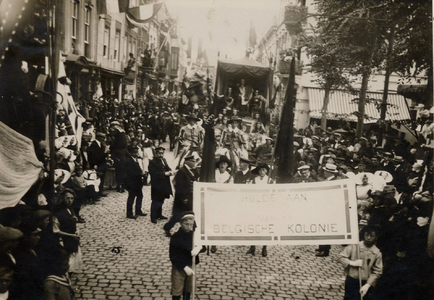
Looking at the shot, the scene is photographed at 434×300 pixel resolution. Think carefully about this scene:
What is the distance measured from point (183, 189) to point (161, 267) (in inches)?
41.1

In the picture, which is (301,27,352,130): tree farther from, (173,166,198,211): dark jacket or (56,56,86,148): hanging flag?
(56,56,86,148): hanging flag

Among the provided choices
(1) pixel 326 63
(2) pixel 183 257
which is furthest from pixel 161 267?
(1) pixel 326 63

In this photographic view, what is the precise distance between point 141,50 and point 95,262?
297 centimetres

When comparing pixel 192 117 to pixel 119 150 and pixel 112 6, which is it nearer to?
pixel 119 150

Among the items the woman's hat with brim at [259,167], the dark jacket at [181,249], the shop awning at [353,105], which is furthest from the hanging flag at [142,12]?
the dark jacket at [181,249]

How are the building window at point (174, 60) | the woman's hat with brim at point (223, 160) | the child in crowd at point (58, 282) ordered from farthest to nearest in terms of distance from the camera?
1. the building window at point (174, 60)
2. the woman's hat with brim at point (223, 160)
3. the child in crowd at point (58, 282)

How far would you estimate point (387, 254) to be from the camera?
4.73 meters

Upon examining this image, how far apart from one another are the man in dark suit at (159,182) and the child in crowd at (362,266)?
242 cm

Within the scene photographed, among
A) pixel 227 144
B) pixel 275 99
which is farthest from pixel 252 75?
pixel 227 144

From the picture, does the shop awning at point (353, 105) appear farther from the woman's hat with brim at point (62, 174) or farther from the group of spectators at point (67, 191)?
the woman's hat with brim at point (62, 174)

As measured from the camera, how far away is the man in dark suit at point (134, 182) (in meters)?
4.81

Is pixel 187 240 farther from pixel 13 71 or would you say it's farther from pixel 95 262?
pixel 13 71

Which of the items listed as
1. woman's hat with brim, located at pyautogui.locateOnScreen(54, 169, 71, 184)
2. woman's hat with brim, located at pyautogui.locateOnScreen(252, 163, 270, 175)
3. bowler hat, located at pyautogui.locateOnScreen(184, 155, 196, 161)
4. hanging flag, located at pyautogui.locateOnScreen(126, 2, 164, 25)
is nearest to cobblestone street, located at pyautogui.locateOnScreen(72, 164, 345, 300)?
woman's hat with brim, located at pyautogui.locateOnScreen(54, 169, 71, 184)

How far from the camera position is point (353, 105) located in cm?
522
